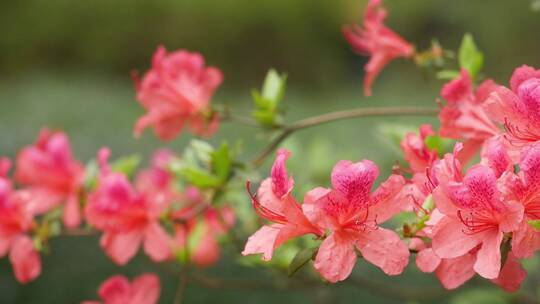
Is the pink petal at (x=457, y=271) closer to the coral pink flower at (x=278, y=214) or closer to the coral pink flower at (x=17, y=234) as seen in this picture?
the coral pink flower at (x=278, y=214)

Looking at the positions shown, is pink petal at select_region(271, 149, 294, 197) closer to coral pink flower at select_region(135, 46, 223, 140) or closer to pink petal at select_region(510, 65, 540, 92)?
pink petal at select_region(510, 65, 540, 92)

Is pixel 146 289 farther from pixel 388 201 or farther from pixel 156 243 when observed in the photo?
pixel 388 201

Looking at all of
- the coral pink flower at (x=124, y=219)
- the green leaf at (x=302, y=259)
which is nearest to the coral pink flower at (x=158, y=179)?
the coral pink flower at (x=124, y=219)

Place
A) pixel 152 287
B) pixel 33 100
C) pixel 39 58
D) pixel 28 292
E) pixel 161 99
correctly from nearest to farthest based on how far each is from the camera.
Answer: pixel 152 287 < pixel 161 99 < pixel 28 292 < pixel 33 100 < pixel 39 58

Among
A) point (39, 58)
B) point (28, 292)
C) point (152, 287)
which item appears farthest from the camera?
point (39, 58)

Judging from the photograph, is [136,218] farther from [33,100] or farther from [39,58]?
[39,58]

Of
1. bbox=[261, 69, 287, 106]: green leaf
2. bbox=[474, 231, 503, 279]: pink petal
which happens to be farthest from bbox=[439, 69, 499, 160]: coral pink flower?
bbox=[261, 69, 287, 106]: green leaf

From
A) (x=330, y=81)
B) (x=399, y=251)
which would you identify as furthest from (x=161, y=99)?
(x=330, y=81)
